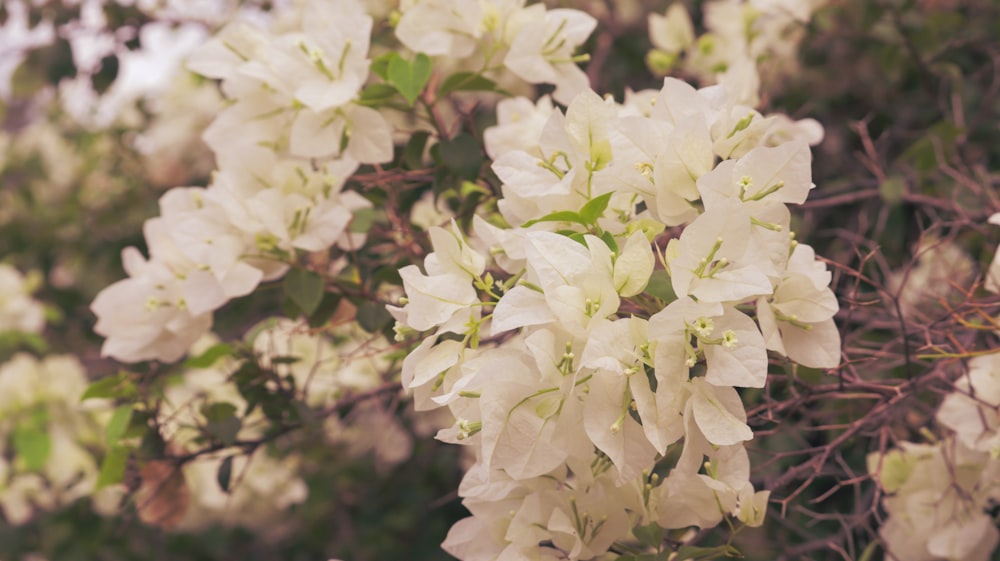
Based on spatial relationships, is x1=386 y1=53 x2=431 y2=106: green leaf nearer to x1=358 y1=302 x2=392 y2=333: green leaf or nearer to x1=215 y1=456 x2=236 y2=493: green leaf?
x1=358 y1=302 x2=392 y2=333: green leaf

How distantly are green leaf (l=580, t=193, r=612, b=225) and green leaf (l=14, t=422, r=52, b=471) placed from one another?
120 centimetres

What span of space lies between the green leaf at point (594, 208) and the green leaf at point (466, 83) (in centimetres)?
29

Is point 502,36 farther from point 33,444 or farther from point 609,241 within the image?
point 33,444

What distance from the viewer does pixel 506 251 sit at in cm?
64

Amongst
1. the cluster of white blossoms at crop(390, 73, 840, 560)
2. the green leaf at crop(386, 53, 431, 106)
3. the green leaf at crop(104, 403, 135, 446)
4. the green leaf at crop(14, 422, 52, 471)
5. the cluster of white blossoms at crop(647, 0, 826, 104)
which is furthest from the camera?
the green leaf at crop(14, 422, 52, 471)

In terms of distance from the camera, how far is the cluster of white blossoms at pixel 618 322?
56 centimetres

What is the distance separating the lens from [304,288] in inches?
32.8

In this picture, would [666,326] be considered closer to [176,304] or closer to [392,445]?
[176,304]

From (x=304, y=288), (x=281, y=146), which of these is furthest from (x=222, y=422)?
(x=281, y=146)

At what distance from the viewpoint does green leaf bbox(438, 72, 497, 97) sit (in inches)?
33.3

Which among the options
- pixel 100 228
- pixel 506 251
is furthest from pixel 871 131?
pixel 100 228

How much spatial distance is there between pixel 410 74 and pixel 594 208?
269 millimetres

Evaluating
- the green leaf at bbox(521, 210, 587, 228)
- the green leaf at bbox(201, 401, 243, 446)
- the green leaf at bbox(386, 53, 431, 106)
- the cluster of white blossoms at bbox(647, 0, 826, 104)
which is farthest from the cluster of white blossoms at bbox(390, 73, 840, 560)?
the cluster of white blossoms at bbox(647, 0, 826, 104)

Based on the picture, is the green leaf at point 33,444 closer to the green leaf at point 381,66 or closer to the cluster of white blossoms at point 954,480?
the green leaf at point 381,66
